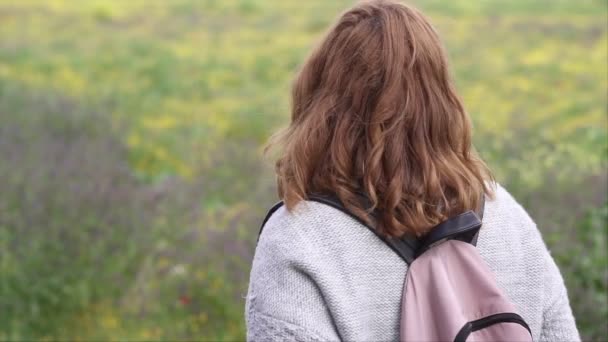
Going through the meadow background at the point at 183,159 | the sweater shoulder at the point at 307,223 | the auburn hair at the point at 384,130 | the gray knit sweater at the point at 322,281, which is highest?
the auburn hair at the point at 384,130

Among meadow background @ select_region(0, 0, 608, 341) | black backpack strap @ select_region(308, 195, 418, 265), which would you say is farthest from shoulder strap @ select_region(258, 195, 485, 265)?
meadow background @ select_region(0, 0, 608, 341)

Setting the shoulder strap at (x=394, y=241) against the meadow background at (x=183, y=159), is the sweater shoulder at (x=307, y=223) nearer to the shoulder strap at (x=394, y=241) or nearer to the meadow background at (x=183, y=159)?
the shoulder strap at (x=394, y=241)

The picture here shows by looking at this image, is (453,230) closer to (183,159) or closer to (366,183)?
(366,183)

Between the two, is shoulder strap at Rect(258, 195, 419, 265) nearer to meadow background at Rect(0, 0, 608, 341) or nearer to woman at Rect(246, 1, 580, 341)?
woman at Rect(246, 1, 580, 341)

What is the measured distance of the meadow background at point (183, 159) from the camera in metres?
4.95

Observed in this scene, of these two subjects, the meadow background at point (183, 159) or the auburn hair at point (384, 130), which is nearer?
the auburn hair at point (384, 130)

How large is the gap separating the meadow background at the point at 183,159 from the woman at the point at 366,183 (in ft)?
1.37

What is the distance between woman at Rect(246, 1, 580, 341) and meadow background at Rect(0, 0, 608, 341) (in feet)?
1.37

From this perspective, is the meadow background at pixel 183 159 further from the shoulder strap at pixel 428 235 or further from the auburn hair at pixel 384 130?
the shoulder strap at pixel 428 235

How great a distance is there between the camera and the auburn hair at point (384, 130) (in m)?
1.80

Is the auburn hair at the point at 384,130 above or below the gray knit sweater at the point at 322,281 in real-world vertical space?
above

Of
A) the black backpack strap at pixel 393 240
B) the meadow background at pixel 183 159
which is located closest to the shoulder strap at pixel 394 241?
the black backpack strap at pixel 393 240

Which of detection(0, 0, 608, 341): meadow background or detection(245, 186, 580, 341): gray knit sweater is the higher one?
detection(245, 186, 580, 341): gray knit sweater

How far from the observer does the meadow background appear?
4.95 metres
